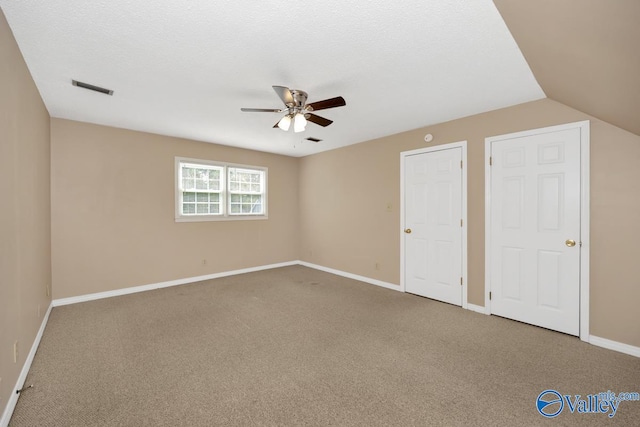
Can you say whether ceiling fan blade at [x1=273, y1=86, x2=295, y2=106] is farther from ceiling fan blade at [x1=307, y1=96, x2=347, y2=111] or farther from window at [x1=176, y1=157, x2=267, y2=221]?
window at [x1=176, y1=157, x2=267, y2=221]

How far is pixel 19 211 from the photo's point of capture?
2.17 metres

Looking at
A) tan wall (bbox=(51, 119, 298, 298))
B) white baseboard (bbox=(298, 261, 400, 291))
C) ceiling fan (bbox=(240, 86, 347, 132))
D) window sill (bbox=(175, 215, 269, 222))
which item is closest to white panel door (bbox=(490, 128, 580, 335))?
white baseboard (bbox=(298, 261, 400, 291))

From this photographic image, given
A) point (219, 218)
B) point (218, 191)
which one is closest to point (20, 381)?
point (219, 218)

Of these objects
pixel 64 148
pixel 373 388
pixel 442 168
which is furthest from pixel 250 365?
pixel 64 148

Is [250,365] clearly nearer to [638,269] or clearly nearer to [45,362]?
[45,362]

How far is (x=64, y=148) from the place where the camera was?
3.82m

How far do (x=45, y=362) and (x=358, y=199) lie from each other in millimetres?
4500

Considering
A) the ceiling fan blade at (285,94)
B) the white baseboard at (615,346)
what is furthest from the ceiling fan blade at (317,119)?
the white baseboard at (615,346)

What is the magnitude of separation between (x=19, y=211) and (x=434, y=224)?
4.54 meters

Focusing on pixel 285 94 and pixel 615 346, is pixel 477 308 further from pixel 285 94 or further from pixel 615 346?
pixel 285 94

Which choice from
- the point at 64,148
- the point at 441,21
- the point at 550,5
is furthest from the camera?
the point at 64,148

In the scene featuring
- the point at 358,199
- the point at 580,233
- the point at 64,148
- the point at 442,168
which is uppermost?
the point at 64,148

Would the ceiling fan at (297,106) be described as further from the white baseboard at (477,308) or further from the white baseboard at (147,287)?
the white baseboard at (147,287)

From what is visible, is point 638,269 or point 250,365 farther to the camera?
point 638,269
